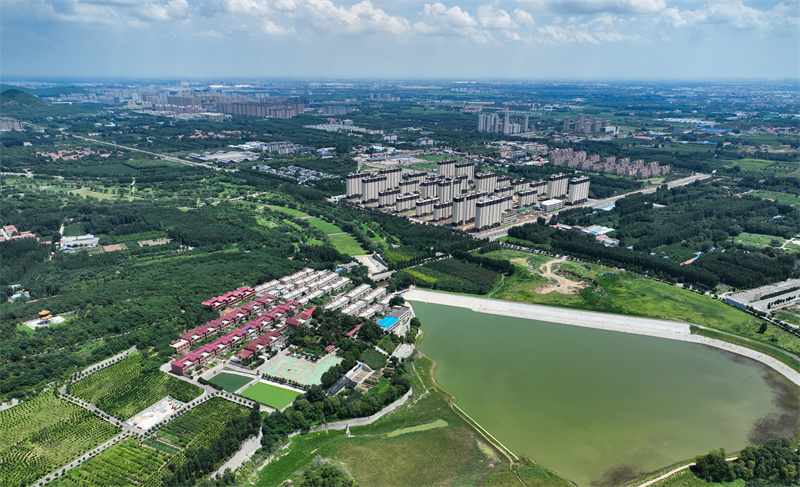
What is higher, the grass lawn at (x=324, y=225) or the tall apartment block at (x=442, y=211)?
the tall apartment block at (x=442, y=211)

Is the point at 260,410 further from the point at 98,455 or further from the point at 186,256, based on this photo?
the point at 186,256

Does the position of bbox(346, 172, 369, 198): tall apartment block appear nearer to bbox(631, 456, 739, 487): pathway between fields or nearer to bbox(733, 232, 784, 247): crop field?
bbox(733, 232, 784, 247): crop field

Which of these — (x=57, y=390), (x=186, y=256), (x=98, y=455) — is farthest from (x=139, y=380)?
(x=186, y=256)

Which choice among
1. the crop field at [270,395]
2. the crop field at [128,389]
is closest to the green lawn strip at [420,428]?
the crop field at [270,395]

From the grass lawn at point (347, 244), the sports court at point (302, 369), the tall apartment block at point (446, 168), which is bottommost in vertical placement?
the sports court at point (302, 369)

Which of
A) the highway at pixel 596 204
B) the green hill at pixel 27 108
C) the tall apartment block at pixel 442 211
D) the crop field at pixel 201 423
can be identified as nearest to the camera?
the crop field at pixel 201 423

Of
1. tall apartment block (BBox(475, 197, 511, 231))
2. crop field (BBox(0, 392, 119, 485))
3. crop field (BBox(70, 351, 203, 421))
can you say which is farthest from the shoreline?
crop field (BBox(0, 392, 119, 485))

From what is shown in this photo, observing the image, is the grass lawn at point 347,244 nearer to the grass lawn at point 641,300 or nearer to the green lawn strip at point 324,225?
the green lawn strip at point 324,225
